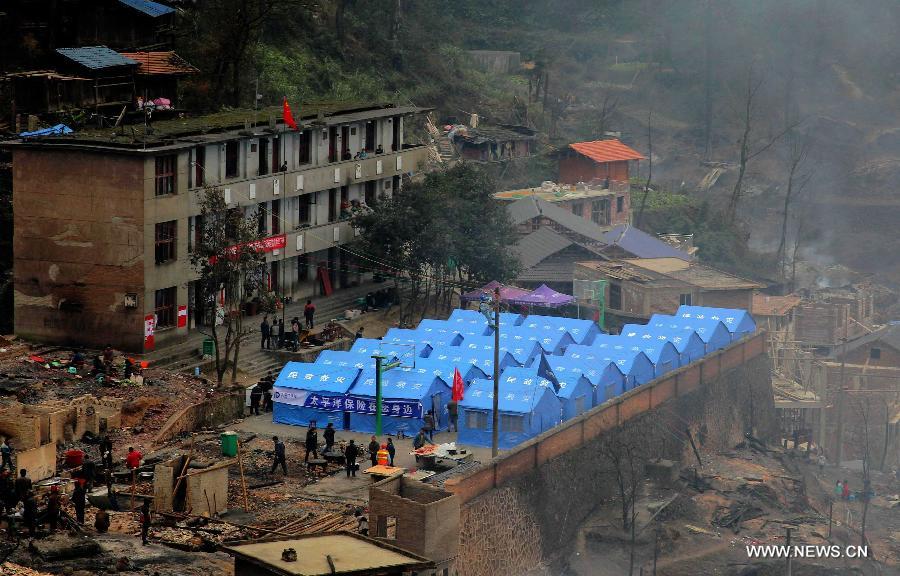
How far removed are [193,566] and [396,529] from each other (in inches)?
217

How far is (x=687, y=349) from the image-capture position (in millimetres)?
58875

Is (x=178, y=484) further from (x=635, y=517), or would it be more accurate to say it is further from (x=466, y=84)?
(x=466, y=84)

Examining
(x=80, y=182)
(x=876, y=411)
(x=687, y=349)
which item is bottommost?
(x=876, y=411)

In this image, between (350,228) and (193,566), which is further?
(350,228)

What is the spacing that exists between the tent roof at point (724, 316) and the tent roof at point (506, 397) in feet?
47.0

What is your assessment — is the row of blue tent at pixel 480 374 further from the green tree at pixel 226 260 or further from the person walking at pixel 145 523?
the person walking at pixel 145 523

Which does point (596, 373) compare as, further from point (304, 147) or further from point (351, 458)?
point (304, 147)

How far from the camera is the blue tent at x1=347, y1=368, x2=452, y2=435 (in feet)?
158

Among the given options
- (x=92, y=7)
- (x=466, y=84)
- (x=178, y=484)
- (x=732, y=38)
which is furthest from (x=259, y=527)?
(x=732, y=38)

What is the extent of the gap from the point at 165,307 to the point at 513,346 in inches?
419

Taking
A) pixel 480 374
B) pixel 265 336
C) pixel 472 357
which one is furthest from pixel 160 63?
pixel 480 374

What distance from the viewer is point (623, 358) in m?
54.5

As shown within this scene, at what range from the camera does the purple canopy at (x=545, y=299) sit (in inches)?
2488

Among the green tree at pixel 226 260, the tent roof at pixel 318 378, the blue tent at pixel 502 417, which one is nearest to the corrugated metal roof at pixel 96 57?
the green tree at pixel 226 260
